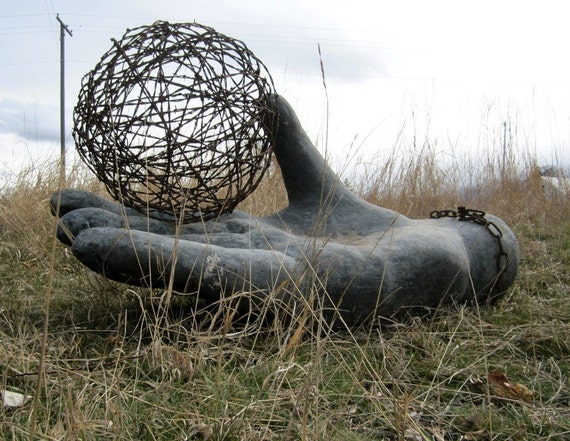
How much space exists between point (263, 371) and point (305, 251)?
67 centimetres

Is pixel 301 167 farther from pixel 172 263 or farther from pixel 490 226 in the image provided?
pixel 172 263

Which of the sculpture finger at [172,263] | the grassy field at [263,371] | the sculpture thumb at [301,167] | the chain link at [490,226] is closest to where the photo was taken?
the grassy field at [263,371]

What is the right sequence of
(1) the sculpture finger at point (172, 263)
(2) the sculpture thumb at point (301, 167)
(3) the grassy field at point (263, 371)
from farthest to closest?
1. (2) the sculpture thumb at point (301, 167)
2. (1) the sculpture finger at point (172, 263)
3. (3) the grassy field at point (263, 371)

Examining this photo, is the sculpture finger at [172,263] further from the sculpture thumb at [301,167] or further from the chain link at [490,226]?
the chain link at [490,226]

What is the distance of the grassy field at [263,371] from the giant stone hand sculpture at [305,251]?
0.10 meters

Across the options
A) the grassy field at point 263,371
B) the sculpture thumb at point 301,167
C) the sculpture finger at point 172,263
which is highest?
the sculpture thumb at point 301,167

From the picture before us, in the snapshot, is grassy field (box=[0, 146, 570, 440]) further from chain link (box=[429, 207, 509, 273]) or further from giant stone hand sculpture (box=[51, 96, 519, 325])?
chain link (box=[429, 207, 509, 273])

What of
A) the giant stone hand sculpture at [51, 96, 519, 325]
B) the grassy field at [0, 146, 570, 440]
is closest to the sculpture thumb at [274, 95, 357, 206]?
the giant stone hand sculpture at [51, 96, 519, 325]

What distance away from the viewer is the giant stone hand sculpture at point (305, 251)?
1906 mm

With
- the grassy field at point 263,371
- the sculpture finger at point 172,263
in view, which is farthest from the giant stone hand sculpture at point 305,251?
the grassy field at point 263,371

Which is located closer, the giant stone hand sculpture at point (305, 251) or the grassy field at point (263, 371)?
the grassy field at point (263, 371)

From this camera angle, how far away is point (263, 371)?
177cm

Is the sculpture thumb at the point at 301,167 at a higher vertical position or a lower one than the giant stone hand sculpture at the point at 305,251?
higher

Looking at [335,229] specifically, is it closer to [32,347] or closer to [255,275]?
[255,275]
